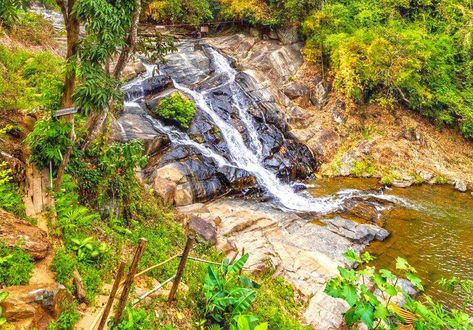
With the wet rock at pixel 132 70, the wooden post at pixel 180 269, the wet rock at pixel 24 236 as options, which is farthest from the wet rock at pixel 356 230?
the wet rock at pixel 132 70

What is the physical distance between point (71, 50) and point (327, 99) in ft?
46.2

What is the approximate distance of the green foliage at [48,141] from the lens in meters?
5.50

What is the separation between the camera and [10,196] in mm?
4824

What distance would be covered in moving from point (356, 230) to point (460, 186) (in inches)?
304

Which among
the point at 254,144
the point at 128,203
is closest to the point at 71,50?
the point at 128,203

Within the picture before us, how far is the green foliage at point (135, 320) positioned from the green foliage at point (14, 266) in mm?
1207

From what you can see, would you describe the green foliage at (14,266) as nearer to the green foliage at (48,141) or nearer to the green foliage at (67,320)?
the green foliage at (67,320)

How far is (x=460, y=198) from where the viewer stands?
13.2m

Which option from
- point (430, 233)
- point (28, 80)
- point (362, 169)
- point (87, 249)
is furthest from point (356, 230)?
point (28, 80)

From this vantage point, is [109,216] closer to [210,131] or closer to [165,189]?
[165,189]

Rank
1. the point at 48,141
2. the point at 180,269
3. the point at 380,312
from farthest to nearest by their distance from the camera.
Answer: the point at 48,141
the point at 180,269
the point at 380,312

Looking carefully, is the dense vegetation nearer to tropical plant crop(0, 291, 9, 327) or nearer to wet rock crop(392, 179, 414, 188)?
tropical plant crop(0, 291, 9, 327)

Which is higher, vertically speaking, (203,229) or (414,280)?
(414,280)

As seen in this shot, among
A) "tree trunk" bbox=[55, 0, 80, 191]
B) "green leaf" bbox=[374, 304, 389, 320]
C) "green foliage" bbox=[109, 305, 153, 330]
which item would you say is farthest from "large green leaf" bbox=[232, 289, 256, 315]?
"tree trunk" bbox=[55, 0, 80, 191]
